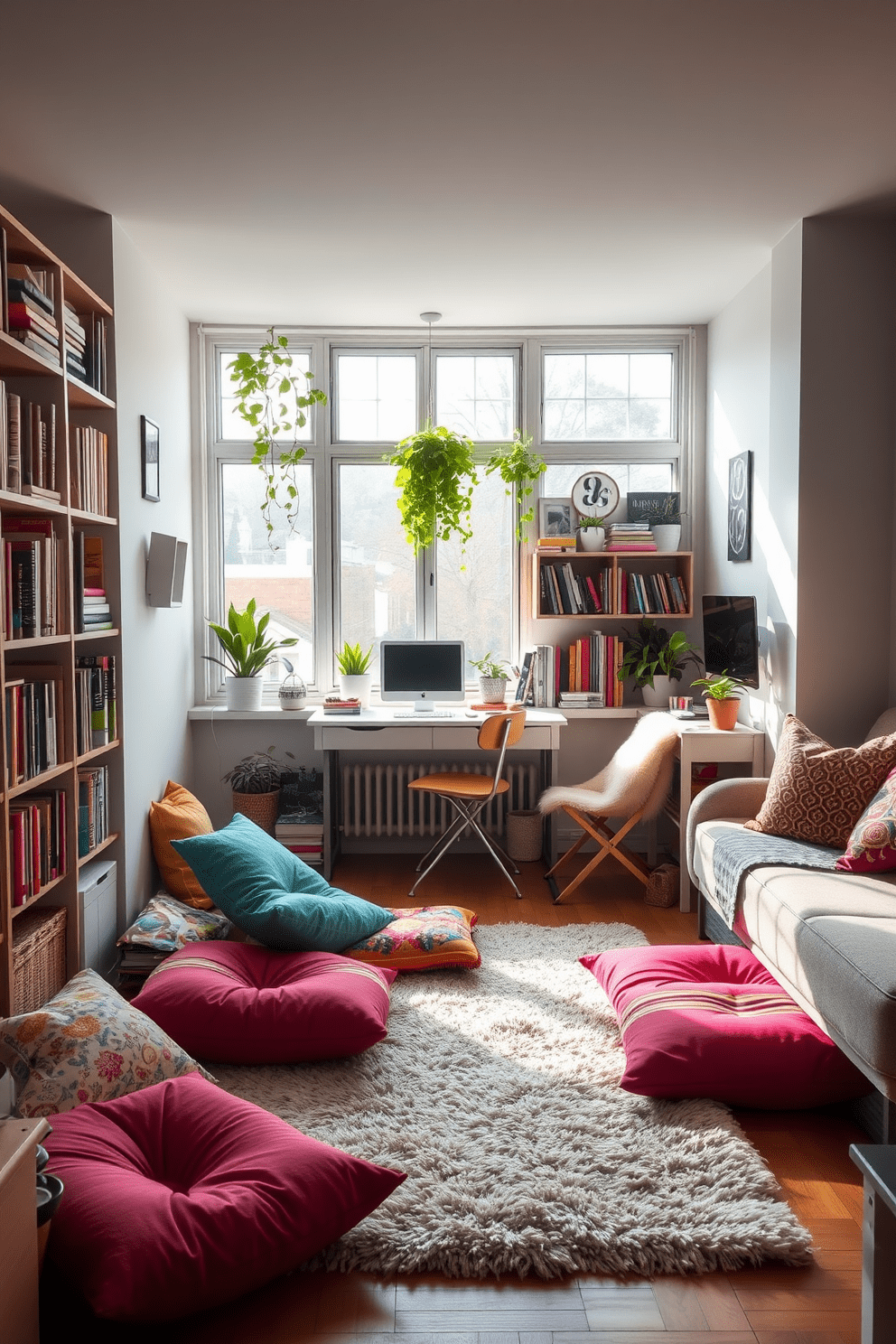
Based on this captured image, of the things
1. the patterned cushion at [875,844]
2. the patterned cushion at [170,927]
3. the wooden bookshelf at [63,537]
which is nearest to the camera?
the wooden bookshelf at [63,537]

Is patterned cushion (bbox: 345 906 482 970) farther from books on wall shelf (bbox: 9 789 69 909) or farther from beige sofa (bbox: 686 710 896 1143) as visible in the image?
books on wall shelf (bbox: 9 789 69 909)

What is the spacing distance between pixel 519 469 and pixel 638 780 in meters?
1.71

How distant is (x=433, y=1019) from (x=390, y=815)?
205 cm

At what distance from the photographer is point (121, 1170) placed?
6.31ft

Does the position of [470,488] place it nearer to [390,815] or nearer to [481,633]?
[481,633]

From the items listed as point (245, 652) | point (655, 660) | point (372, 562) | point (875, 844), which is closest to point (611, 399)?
point (655, 660)

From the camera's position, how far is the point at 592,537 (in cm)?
506

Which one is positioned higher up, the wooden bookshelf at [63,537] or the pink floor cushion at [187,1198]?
the wooden bookshelf at [63,537]

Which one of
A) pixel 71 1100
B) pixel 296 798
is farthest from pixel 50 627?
pixel 296 798

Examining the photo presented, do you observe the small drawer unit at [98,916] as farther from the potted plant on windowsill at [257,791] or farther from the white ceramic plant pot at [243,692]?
the white ceramic plant pot at [243,692]

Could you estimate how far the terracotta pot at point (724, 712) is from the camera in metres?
4.28

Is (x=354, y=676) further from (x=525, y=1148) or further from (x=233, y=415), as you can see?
(x=525, y=1148)

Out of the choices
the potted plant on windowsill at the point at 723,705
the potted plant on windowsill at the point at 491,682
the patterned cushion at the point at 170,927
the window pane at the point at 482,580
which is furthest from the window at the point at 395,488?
the patterned cushion at the point at 170,927

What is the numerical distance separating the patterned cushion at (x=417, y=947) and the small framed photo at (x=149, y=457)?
2014 millimetres
